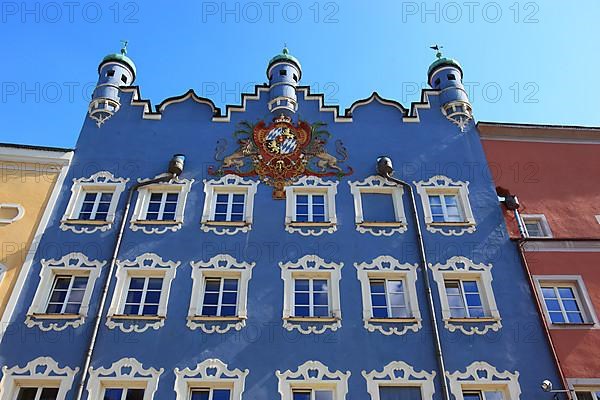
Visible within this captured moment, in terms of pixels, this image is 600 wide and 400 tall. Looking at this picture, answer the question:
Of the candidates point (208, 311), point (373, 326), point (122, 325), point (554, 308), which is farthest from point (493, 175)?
point (122, 325)

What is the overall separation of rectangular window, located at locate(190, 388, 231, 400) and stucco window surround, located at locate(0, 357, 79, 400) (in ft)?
10.8

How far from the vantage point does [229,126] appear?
23.2 meters

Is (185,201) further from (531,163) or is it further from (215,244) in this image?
(531,163)

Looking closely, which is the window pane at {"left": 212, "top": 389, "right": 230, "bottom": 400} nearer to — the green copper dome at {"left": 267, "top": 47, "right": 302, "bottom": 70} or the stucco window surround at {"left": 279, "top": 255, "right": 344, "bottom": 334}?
the stucco window surround at {"left": 279, "top": 255, "right": 344, "bottom": 334}

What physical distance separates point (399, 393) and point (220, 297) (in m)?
5.89

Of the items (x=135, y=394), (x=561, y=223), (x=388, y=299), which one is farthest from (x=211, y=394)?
(x=561, y=223)

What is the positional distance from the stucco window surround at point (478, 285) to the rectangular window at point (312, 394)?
4.01 metres

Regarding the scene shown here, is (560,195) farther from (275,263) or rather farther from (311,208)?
(275,263)

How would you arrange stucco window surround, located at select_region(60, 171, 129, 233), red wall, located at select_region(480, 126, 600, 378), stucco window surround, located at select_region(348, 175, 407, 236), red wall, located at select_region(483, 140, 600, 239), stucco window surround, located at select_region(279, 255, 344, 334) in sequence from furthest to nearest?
red wall, located at select_region(483, 140, 600, 239) < stucco window surround, located at select_region(348, 175, 407, 236) < stucco window surround, located at select_region(60, 171, 129, 233) < stucco window surround, located at select_region(279, 255, 344, 334) < red wall, located at select_region(480, 126, 600, 378)

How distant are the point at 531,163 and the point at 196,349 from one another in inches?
545

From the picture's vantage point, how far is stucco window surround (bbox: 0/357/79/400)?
52.7 ft

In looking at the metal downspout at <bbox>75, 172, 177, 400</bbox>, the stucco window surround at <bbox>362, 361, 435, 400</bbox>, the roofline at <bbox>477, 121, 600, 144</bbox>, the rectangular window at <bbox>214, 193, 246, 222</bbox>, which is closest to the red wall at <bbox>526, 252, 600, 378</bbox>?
the stucco window surround at <bbox>362, 361, 435, 400</bbox>

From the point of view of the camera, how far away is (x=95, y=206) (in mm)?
20625

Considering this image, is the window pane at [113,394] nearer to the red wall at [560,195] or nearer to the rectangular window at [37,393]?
the rectangular window at [37,393]
